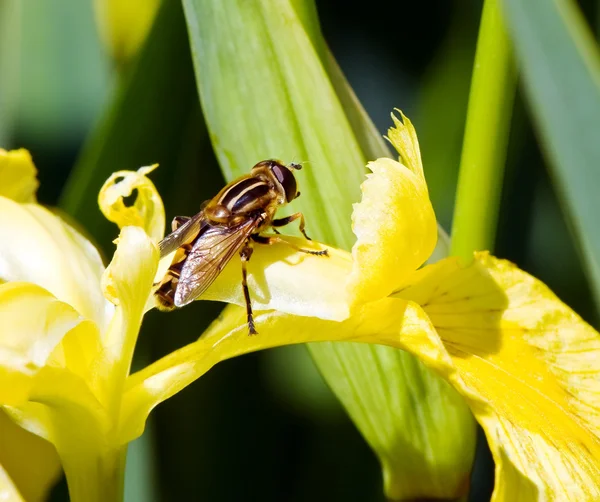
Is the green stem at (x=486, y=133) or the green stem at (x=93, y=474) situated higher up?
the green stem at (x=486, y=133)

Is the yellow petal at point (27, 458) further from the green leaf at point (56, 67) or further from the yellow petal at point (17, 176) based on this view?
the green leaf at point (56, 67)

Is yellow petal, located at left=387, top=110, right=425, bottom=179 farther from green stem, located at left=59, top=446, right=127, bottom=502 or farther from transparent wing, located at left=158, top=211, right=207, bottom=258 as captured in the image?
green stem, located at left=59, top=446, right=127, bottom=502

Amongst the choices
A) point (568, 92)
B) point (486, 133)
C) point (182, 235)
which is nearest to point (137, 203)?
point (182, 235)

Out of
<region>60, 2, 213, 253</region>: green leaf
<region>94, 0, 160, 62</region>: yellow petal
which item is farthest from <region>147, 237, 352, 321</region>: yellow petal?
<region>94, 0, 160, 62</region>: yellow petal

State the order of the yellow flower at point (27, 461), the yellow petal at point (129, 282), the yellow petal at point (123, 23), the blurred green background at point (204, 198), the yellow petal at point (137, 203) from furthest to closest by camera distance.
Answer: the yellow petal at point (123, 23) < the blurred green background at point (204, 198) < the yellow flower at point (27, 461) < the yellow petal at point (137, 203) < the yellow petal at point (129, 282)

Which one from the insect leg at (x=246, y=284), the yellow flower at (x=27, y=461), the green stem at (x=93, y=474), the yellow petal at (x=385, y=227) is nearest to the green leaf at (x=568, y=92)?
the yellow petal at (x=385, y=227)

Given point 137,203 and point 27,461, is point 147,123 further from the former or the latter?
point 27,461

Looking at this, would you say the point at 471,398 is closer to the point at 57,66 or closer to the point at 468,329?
the point at 468,329
